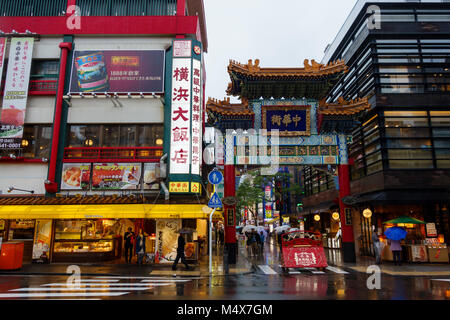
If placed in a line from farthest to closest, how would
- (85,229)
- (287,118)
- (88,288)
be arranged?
1. (287,118)
2. (85,229)
3. (88,288)

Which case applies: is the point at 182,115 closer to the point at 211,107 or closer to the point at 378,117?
the point at 211,107

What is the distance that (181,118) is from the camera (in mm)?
19578

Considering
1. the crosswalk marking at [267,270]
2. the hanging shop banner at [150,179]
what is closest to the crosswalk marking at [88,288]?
the crosswalk marking at [267,270]

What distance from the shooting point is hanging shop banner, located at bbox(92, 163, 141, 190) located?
19.1m

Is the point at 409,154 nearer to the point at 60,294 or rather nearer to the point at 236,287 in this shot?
the point at 236,287

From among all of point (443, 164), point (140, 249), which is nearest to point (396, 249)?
point (443, 164)

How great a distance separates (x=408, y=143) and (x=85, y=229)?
22336 mm

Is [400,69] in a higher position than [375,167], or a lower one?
higher

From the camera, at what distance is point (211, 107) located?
19.2 m

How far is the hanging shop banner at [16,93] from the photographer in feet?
63.6

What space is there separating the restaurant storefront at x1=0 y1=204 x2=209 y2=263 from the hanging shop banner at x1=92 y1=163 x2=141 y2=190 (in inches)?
72.6

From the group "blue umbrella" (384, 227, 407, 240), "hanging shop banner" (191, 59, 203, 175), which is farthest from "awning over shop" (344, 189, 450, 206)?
"hanging shop banner" (191, 59, 203, 175)

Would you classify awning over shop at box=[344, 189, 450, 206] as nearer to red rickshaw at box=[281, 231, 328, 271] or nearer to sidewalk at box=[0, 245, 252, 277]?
red rickshaw at box=[281, 231, 328, 271]

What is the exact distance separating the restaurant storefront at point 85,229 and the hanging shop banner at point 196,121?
2.85 m
